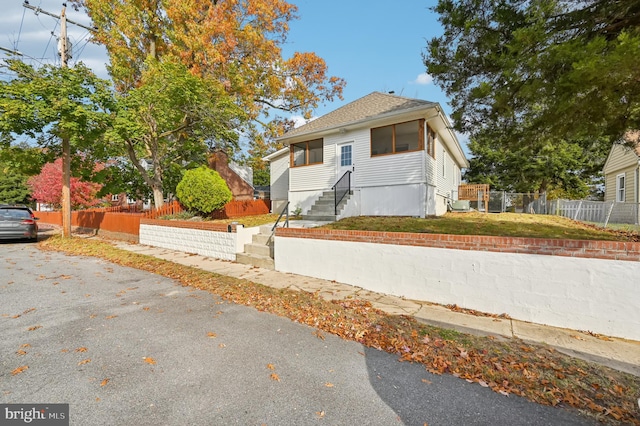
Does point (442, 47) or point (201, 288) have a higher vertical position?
point (442, 47)

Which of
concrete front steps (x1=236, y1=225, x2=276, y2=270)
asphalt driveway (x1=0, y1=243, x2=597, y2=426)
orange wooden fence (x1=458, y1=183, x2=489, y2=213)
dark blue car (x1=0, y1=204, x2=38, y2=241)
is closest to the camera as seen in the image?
asphalt driveway (x1=0, y1=243, x2=597, y2=426)

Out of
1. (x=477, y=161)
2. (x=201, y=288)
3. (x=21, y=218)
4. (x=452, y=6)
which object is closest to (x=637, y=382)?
(x=201, y=288)

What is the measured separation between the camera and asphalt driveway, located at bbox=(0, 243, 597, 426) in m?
2.37

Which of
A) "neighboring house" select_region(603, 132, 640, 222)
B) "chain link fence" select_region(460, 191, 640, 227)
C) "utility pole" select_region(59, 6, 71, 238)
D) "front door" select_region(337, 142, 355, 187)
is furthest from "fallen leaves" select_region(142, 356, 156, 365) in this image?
"neighboring house" select_region(603, 132, 640, 222)

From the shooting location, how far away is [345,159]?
1252 centimetres

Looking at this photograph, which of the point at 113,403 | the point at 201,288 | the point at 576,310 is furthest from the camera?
the point at 201,288

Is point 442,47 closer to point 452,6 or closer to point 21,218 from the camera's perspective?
point 452,6

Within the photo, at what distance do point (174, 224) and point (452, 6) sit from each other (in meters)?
10.6

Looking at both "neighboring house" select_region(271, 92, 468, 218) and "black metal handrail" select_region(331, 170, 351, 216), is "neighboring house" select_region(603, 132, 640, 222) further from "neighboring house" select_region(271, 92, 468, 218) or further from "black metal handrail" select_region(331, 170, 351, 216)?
"black metal handrail" select_region(331, 170, 351, 216)

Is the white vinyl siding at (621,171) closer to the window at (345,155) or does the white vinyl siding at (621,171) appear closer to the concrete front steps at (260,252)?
the window at (345,155)

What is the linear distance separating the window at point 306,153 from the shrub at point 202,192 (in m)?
3.76

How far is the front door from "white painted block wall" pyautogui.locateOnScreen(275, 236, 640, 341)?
650 cm

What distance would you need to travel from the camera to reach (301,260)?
7.07 m

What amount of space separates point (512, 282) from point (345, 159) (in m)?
8.98
